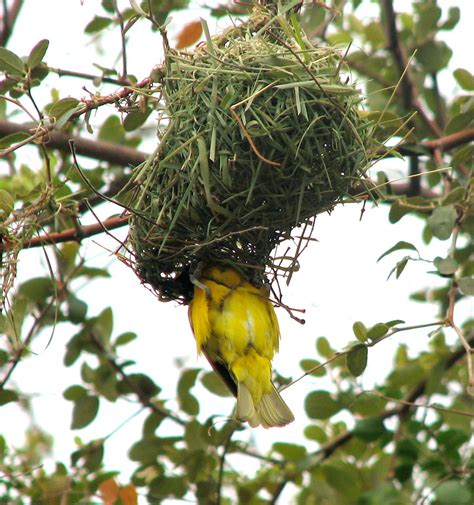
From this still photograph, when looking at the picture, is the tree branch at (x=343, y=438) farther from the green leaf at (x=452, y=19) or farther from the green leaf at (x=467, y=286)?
the green leaf at (x=452, y=19)

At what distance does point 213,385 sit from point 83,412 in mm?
555

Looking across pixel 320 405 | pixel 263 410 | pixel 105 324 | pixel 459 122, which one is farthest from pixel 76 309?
pixel 459 122

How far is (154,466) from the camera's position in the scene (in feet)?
11.7

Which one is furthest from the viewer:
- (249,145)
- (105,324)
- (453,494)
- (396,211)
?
(105,324)

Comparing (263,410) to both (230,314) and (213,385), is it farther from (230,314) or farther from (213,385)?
(213,385)

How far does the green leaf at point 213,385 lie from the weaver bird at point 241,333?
0.62m

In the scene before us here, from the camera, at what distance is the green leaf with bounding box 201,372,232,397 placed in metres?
3.66

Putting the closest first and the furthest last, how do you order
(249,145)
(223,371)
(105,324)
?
(249,145) → (223,371) → (105,324)

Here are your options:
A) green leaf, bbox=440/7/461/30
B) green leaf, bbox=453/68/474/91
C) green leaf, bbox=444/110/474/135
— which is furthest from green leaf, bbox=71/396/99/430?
green leaf, bbox=440/7/461/30

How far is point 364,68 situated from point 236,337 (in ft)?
5.76

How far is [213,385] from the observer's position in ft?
12.0

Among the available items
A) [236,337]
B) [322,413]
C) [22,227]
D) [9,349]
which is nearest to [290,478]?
[322,413]

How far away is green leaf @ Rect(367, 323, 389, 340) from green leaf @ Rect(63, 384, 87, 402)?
1453 millimetres

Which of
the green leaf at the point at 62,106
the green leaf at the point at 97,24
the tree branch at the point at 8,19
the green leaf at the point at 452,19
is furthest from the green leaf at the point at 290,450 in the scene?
the tree branch at the point at 8,19
